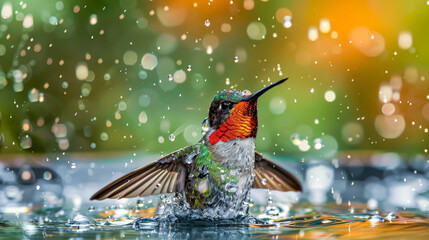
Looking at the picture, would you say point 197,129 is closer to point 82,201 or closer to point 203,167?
point 82,201

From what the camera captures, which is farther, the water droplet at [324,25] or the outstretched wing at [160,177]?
the water droplet at [324,25]

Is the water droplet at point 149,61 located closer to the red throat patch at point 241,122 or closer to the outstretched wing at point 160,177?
the outstretched wing at point 160,177

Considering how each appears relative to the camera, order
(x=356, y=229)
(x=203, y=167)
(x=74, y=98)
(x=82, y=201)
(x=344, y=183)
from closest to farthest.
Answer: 1. (x=356, y=229)
2. (x=203, y=167)
3. (x=82, y=201)
4. (x=344, y=183)
5. (x=74, y=98)

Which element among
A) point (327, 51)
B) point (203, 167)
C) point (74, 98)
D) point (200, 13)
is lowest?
point (203, 167)

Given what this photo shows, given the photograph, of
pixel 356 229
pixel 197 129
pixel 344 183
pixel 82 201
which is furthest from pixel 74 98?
pixel 356 229

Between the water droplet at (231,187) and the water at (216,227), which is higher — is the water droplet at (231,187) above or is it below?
above

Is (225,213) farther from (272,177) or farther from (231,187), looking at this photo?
(272,177)

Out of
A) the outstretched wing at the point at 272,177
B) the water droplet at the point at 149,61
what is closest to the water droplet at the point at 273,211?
the outstretched wing at the point at 272,177
